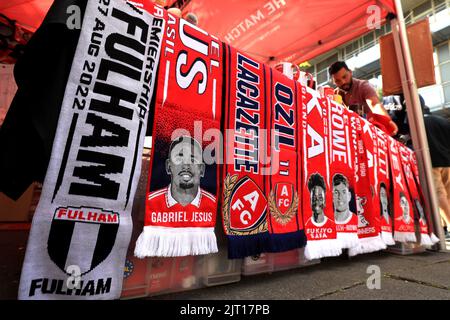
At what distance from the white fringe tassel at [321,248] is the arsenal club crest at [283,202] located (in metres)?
0.18

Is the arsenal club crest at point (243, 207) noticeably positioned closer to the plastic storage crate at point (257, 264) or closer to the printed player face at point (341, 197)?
the plastic storage crate at point (257, 264)

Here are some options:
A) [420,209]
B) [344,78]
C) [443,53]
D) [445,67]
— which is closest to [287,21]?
[344,78]

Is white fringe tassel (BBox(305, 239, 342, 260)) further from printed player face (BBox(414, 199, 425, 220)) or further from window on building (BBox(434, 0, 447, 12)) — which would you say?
window on building (BBox(434, 0, 447, 12))

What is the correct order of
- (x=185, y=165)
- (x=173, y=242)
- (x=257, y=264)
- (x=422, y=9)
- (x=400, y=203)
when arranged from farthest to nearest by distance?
1. (x=422, y=9)
2. (x=400, y=203)
3. (x=257, y=264)
4. (x=185, y=165)
5. (x=173, y=242)

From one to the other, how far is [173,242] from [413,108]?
274 cm

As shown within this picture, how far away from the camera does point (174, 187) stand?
903mm

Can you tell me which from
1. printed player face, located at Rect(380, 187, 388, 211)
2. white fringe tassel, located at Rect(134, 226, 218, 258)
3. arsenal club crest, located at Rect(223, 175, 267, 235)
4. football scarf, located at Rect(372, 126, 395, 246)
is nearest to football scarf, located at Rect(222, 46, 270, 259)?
arsenal club crest, located at Rect(223, 175, 267, 235)

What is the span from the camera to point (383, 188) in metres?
1.95

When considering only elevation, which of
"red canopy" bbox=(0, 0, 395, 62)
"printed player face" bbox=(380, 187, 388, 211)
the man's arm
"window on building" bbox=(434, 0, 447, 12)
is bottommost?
"printed player face" bbox=(380, 187, 388, 211)

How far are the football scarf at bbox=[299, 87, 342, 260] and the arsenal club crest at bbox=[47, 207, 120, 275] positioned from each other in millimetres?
903

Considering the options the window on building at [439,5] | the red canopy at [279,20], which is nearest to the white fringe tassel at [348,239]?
the red canopy at [279,20]

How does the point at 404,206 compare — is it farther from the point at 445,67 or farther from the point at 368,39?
the point at 368,39

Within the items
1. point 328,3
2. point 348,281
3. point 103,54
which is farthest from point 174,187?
point 328,3

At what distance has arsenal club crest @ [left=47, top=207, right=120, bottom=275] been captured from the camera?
26.6 inches
